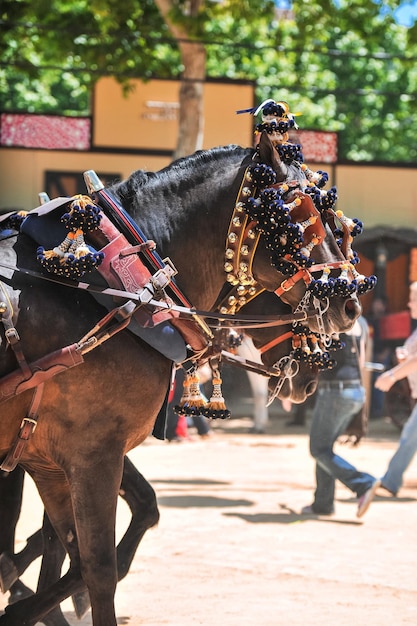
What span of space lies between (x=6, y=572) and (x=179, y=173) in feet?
7.51

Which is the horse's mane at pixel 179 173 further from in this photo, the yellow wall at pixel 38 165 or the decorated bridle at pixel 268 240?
the yellow wall at pixel 38 165

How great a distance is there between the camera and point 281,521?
8.06m

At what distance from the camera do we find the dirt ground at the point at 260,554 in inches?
208

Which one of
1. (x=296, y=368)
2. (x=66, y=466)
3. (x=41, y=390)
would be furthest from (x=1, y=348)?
(x=296, y=368)

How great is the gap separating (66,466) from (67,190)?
47.8ft

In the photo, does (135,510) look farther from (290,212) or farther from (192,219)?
(290,212)

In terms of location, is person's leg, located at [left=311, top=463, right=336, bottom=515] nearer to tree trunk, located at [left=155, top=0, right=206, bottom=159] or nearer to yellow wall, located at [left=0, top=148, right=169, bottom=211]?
tree trunk, located at [left=155, top=0, right=206, bottom=159]

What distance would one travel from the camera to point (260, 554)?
6.73 metres

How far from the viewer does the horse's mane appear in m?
4.19

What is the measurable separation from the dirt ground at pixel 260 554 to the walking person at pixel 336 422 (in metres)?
0.25

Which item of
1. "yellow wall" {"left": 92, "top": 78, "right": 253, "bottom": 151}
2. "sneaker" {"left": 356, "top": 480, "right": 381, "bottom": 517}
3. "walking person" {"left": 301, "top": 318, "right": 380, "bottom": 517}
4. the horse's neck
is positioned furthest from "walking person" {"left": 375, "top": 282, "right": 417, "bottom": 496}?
"yellow wall" {"left": 92, "top": 78, "right": 253, "bottom": 151}

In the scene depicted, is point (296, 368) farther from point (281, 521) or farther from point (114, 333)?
point (281, 521)

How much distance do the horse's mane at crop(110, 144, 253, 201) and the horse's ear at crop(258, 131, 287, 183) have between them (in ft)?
0.45

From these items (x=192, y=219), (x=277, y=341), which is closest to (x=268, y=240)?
(x=192, y=219)
